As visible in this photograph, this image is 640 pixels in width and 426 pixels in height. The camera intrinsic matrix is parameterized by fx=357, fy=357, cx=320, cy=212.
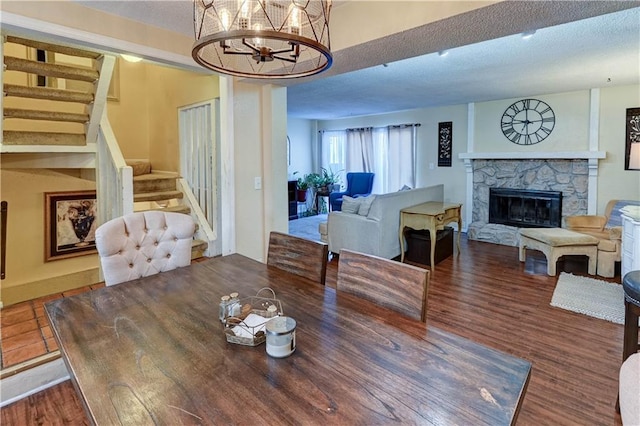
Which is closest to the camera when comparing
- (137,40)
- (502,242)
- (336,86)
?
(137,40)

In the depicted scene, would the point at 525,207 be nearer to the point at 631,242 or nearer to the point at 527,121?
the point at 527,121

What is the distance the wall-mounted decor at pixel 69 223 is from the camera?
3750 millimetres

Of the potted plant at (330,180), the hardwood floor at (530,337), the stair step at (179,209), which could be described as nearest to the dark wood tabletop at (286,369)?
the hardwood floor at (530,337)

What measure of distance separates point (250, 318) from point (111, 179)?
8.78ft

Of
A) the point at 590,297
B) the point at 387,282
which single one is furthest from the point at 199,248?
the point at 590,297

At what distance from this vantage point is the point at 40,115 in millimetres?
3008

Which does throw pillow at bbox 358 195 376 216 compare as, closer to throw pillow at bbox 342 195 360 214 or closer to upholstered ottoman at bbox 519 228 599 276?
throw pillow at bbox 342 195 360 214

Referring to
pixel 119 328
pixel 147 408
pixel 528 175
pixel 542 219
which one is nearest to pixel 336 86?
pixel 528 175

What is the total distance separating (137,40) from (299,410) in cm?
267

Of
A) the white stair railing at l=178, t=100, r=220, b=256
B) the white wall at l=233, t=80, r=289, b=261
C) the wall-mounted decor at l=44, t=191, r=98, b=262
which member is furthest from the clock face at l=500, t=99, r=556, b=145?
the wall-mounted decor at l=44, t=191, r=98, b=262

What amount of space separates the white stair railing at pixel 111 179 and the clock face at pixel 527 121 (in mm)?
5925

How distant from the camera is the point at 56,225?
3777 mm

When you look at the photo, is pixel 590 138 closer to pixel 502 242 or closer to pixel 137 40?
pixel 502 242

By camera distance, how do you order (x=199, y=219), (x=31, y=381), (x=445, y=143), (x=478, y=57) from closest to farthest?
1. (x=31, y=381)
2. (x=478, y=57)
3. (x=199, y=219)
4. (x=445, y=143)
